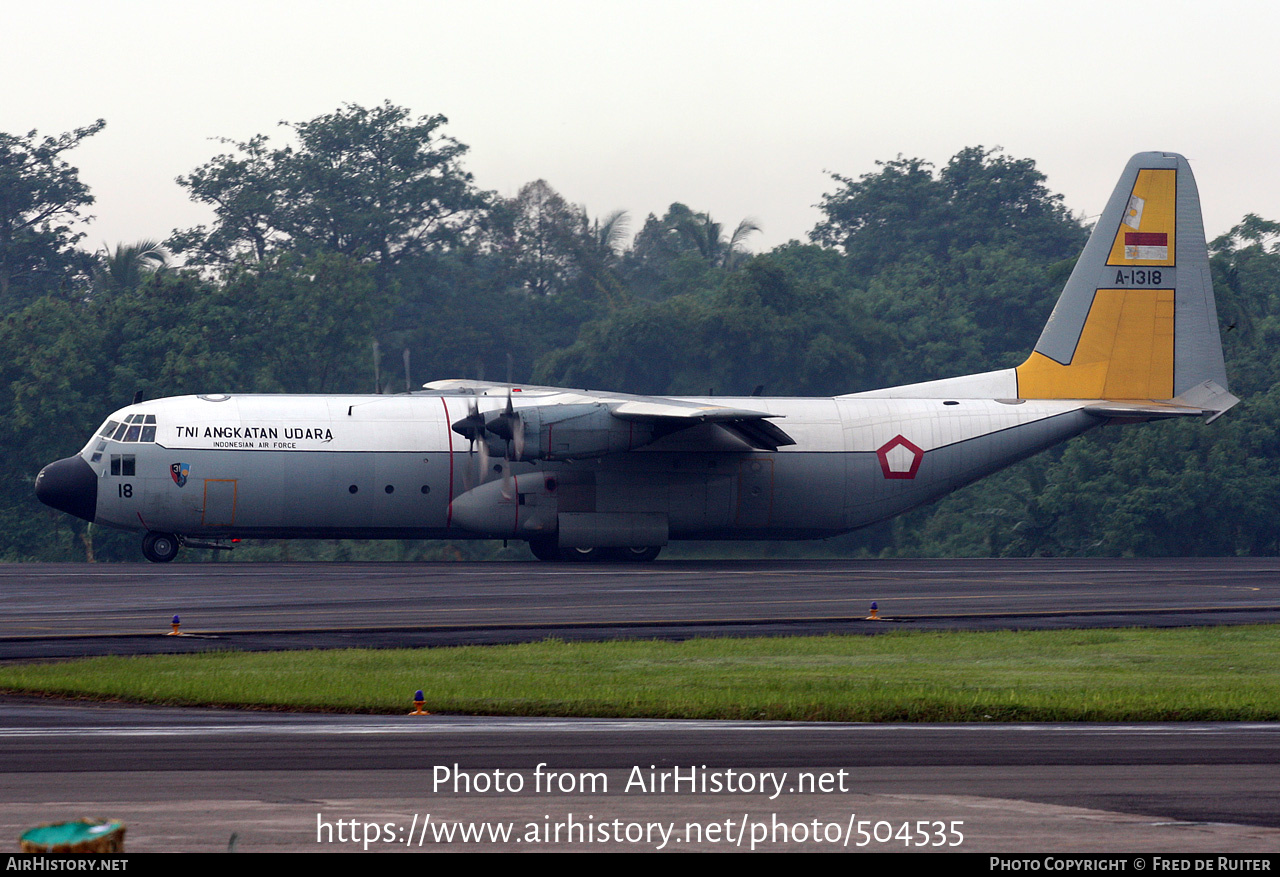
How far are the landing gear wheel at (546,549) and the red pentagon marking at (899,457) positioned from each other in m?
9.09

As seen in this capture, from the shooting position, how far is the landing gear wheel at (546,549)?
37281mm

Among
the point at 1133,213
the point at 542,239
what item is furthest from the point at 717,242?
the point at 1133,213

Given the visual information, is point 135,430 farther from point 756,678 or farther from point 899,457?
point 756,678

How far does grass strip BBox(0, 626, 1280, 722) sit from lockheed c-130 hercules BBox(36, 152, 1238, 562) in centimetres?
1286

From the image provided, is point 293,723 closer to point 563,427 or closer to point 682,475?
point 563,427

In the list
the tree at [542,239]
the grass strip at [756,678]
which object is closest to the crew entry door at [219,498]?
the grass strip at [756,678]

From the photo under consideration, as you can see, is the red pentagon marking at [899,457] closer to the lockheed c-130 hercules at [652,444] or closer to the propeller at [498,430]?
the lockheed c-130 hercules at [652,444]

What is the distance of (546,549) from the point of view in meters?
37.7

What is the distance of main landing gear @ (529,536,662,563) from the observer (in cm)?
3716

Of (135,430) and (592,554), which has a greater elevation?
(135,430)

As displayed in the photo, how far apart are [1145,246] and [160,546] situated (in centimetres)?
2833

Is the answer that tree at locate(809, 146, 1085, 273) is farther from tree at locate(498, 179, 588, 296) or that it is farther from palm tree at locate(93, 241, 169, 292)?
palm tree at locate(93, 241, 169, 292)

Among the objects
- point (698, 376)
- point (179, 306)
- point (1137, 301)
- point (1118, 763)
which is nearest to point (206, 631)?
point (1118, 763)

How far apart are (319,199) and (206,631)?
5852cm
